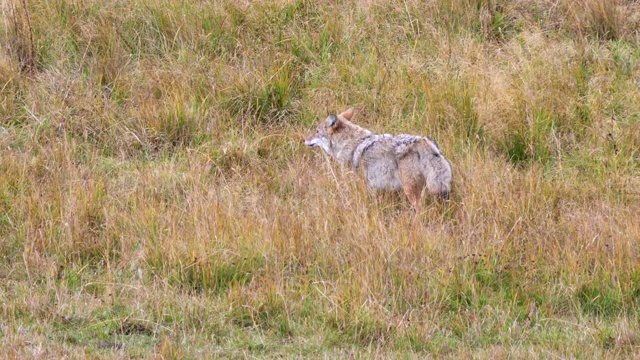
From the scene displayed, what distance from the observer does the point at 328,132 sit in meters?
9.70

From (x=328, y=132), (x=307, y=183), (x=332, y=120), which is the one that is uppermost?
(x=332, y=120)

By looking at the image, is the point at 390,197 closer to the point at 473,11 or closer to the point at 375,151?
the point at 375,151

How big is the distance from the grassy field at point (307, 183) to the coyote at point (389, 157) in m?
0.17

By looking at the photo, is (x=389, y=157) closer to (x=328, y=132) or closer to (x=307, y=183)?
(x=307, y=183)

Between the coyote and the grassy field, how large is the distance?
0.56 feet

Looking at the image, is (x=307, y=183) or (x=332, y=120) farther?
(x=332, y=120)

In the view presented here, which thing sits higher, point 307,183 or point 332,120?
point 332,120

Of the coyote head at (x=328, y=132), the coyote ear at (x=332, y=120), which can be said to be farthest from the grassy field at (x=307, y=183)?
the coyote ear at (x=332, y=120)

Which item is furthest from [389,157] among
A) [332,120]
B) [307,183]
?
[332,120]

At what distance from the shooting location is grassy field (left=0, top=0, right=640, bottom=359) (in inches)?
260

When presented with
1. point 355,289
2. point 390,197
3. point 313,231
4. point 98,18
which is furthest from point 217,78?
point 355,289

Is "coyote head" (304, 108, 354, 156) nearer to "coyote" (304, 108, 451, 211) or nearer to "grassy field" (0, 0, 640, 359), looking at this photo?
"coyote" (304, 108, 451, 211)

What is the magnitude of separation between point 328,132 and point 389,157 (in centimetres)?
93

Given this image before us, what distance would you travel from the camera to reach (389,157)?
8969 millimetres
